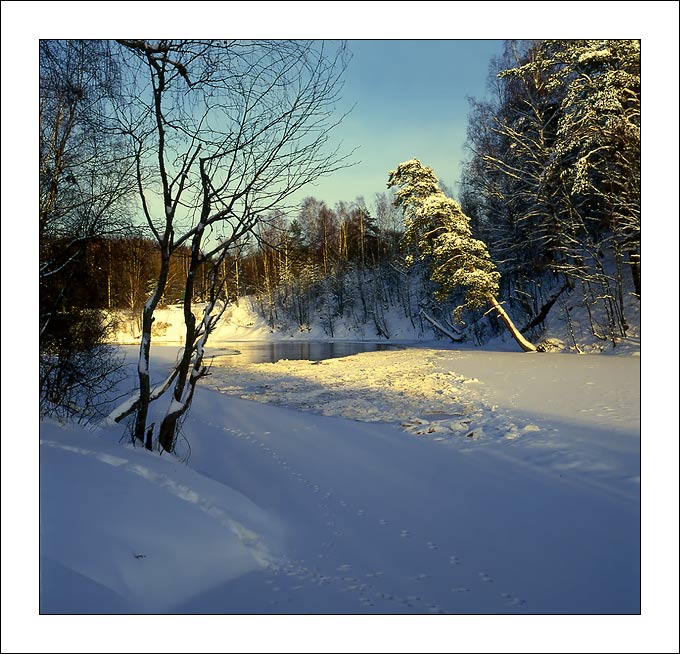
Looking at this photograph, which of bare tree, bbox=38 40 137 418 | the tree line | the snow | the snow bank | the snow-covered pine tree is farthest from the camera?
the snow-covered pine tree

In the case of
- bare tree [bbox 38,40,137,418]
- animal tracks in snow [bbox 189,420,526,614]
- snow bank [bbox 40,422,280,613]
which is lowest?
animal tracks in snow [bbox 189,420,526,614]

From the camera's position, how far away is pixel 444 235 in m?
16.9

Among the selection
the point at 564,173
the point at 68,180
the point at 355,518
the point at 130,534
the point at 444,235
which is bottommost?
the point at 355,518

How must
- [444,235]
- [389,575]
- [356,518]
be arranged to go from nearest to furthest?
[389,575] < [356,518] < [444,235]

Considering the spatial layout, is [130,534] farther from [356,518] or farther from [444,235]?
[444,235]

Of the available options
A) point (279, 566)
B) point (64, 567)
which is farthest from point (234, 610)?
point (64, 567)

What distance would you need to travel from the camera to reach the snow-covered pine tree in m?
16.8

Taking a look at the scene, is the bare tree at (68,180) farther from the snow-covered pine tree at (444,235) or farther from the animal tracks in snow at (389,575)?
the snow-covered pine tree at (444,235)

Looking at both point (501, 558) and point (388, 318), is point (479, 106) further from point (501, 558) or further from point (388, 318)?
point (388, 318)

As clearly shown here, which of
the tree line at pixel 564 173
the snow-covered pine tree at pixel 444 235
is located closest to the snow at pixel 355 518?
the tree line at pixel 564 173

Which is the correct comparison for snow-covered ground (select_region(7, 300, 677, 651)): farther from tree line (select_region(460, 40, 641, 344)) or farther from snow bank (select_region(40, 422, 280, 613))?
tree line (select_region(460, 40, 641, 344))

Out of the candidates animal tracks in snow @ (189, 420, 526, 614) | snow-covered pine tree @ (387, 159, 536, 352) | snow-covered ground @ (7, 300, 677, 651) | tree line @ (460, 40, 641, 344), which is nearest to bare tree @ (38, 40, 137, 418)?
snow-covered ground @ (7, 300, 677, 651)

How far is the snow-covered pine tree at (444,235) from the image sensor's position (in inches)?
663

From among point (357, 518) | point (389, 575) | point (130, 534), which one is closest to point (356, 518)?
point (357, 518)
